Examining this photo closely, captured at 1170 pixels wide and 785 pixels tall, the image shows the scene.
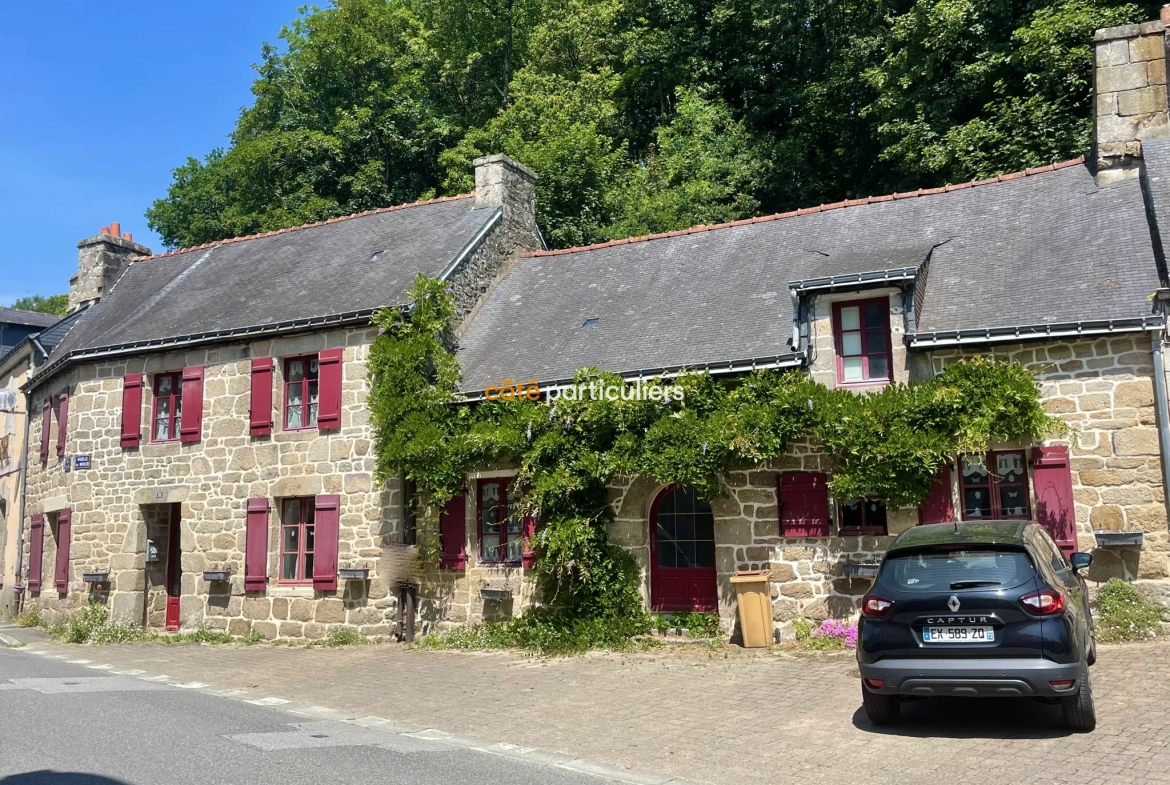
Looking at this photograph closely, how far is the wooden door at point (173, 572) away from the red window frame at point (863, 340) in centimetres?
1170

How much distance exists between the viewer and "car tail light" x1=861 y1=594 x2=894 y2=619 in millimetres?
6750

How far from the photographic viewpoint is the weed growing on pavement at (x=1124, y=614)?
32.9 feet

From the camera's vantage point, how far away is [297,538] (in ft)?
49.1

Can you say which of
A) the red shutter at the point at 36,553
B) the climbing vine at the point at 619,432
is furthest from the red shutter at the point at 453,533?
the red shutter at the point at 36,553

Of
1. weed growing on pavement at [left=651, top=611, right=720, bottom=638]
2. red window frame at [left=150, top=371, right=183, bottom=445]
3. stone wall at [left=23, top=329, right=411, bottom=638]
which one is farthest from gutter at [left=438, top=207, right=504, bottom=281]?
weed growing on pavement at [left=651, top=611, right=720, bottom=638]

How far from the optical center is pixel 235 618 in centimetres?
1493

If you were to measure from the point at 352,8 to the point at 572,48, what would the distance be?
339 inches

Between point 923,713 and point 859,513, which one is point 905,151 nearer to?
point 859,513

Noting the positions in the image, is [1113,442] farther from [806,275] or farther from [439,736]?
[439,736]

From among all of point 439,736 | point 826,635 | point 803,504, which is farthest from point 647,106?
point 439,736

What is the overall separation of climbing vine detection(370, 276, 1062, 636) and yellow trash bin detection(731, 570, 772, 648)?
3.85ft

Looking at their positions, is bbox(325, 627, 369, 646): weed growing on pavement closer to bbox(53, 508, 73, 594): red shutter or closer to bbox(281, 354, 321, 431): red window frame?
bbox(281, 354, 321, 431): red window frame

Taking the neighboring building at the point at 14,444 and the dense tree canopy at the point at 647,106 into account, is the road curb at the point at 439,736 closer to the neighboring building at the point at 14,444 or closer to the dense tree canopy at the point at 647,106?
the neighboring building at the point at 14,444

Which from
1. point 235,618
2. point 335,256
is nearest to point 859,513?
point 235,618
